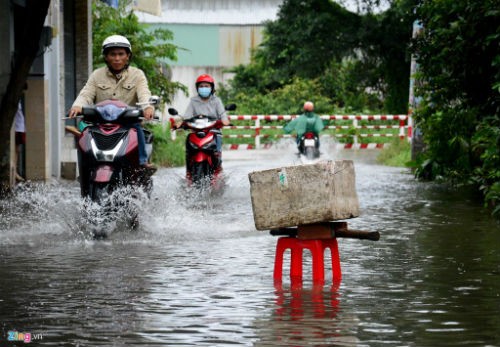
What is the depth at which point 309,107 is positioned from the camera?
92.1 feet

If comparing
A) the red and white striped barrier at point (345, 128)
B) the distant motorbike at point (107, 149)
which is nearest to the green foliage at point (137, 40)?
the red and white striped barrier at point (345, 128)

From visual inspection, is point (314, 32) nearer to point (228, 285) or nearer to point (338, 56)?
point (338, 56)

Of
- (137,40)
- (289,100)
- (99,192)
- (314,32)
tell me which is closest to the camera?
(99,192)

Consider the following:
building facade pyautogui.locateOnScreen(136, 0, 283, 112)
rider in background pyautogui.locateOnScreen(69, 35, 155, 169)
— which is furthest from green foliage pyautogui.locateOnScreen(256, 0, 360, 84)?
rider in background pyautogui.locateOnScreen(69, 35, 155, 169)

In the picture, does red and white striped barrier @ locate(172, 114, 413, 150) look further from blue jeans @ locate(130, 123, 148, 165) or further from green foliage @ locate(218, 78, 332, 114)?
blue jeans @ locate(130, 123, 148, 165)

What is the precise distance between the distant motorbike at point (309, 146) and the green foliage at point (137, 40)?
406 cm

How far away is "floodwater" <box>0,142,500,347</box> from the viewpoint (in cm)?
768

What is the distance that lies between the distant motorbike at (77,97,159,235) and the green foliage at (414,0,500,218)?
4216 mm

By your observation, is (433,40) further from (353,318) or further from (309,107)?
(353,318)

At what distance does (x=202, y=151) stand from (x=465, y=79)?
3937 millimetres

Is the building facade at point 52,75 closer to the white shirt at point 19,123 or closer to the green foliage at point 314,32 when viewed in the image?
the white shirt at point 19,123

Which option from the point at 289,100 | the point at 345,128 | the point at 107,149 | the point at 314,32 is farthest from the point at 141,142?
the point at 289,100

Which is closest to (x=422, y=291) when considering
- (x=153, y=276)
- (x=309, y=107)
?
(x=153, y=276)

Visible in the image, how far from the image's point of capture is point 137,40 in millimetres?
29422
